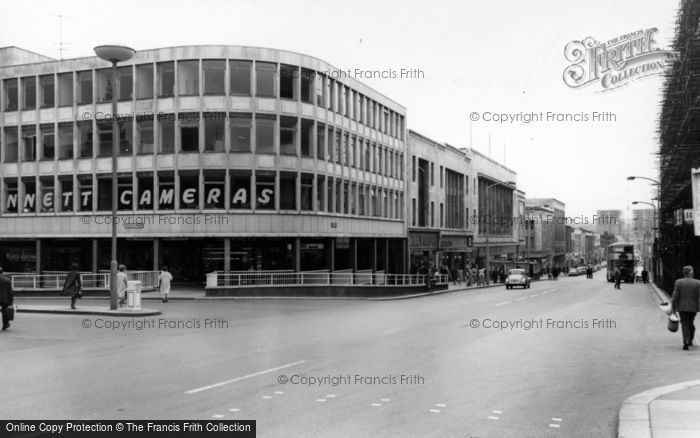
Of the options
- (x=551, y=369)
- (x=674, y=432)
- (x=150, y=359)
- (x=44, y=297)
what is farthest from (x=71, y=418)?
(x=44, y=297)

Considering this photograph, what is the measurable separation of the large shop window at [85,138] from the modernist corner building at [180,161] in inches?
2.5

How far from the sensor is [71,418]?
809cm

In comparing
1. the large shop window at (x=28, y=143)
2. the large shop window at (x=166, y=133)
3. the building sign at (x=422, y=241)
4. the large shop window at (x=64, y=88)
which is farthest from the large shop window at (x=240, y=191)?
the building sign at (x=422, y=241)

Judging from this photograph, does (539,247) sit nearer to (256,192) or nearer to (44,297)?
(256,192)

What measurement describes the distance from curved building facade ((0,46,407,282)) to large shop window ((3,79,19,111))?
0.27 ft

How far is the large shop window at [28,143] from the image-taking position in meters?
41.3

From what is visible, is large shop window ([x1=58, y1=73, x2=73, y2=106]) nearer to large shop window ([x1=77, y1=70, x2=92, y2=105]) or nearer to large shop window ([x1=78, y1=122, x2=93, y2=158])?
large shop window ([x1=77, y1=70, x2=92, y2=105])

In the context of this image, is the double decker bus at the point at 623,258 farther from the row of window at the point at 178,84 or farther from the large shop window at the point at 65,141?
the large shop window at the point at 65,141

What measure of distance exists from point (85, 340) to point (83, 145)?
2631 cm

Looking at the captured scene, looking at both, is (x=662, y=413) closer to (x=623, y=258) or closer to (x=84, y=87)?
(x=84, y=87)

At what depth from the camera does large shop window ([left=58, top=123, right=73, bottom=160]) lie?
132ft

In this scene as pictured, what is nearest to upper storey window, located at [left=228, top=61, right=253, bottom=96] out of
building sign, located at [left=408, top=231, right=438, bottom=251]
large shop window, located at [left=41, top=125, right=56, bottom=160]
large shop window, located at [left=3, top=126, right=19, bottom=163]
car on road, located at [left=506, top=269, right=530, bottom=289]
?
large shop window, located at [left=41, top=125, right=56, bottom=160]

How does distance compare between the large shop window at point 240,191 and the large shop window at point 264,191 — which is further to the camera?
the large shop window at point 264,191

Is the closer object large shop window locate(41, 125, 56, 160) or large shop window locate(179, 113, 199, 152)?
large shop window locate(179, 113, 199, 152)
